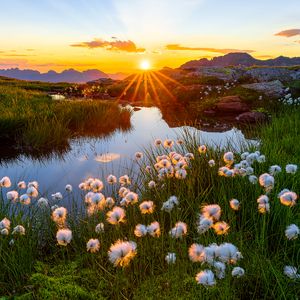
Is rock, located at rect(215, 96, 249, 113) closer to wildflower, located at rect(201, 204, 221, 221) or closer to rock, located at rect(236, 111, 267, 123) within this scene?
rock, located at rect(236, 111, 267, 123)

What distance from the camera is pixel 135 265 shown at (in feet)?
14.3

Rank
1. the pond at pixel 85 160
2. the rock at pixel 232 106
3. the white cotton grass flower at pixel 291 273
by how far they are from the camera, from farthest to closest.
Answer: the rock at pixel 232 106 → the pond at pixel 85 160 → the white cotton grass flower at pixel 291 273

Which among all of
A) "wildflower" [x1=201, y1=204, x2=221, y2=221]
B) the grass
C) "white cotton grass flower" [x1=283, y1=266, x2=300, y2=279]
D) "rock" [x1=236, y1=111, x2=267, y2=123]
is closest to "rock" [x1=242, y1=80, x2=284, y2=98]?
"rock" [x1=236, y1=111, x2=267, y2=123]

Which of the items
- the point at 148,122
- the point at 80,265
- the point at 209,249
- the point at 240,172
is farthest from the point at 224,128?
the point at 209,249

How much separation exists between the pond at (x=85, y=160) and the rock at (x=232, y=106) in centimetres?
525

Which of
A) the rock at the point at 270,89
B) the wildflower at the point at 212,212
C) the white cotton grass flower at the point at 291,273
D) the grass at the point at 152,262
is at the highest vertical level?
the wildflower at the point at 212,212

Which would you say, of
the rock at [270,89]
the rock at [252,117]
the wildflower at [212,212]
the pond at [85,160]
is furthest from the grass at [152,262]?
the rock at [270,89]

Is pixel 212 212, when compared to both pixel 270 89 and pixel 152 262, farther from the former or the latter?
pixel 270 89

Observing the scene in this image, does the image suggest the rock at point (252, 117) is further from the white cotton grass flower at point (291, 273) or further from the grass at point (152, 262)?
the white cotton grass flower at point (291, 273)

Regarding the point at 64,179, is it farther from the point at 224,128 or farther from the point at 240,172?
the point at 224,128

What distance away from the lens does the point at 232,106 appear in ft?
71.3

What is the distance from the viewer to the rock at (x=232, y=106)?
2152cm

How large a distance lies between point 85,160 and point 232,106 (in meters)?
12.6

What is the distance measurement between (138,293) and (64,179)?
19.7 ft
